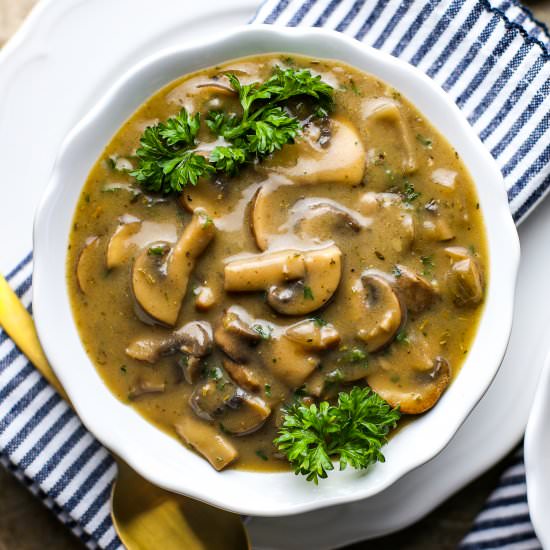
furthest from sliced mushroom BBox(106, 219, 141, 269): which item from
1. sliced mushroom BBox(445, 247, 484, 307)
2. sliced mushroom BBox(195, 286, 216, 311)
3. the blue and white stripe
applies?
sliced mushroom BBox(445, 247, 484, 307)

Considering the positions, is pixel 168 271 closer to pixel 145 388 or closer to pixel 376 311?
pixel 145 388

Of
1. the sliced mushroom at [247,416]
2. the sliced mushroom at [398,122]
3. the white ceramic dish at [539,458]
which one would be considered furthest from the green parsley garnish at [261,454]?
the sliced mushroom at [398,122]

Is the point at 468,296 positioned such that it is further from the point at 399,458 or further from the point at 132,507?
the point at 132,507

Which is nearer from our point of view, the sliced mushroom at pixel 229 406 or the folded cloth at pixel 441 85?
the sliced mushroom at pixel 229 406

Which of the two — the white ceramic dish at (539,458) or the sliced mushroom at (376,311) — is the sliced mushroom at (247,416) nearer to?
the sliced mushroom at (376,311)

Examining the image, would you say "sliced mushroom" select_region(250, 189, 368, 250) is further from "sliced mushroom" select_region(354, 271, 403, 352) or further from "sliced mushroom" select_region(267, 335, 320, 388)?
"sliced mushroom" select_region(267, 335, 320, 388)
